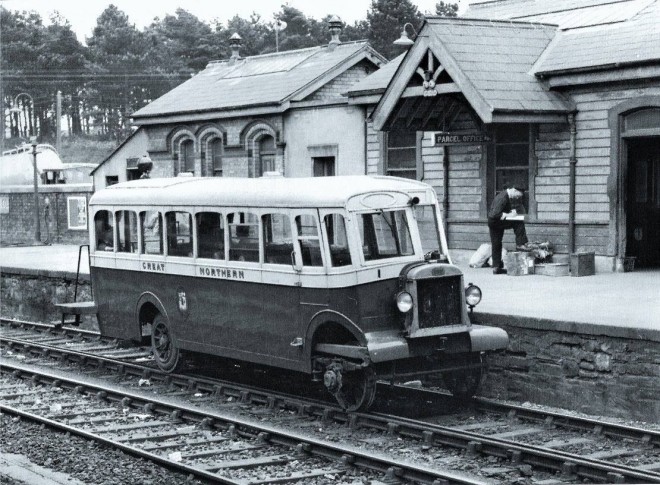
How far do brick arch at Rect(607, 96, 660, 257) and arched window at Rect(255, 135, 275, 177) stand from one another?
31.4ft

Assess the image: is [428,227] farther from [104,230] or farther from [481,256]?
[481,256]

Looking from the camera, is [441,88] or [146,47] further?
[146,47]

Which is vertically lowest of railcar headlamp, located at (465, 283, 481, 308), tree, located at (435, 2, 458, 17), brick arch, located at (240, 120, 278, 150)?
railcar headlamp, located at (465, 283, 481, 308)

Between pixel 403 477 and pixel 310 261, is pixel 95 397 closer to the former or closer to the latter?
pixel 310 261

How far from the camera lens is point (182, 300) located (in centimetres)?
1328

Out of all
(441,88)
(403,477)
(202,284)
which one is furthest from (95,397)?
(441,88)

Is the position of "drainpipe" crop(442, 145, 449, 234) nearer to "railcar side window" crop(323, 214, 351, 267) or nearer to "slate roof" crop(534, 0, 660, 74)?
"slate roof" crop(534, 0, 660, 74)

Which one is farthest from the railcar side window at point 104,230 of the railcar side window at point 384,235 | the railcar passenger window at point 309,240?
the railcar side window at point 384,235

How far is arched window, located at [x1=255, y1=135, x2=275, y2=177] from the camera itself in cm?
2525

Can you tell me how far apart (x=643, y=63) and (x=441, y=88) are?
135 inches

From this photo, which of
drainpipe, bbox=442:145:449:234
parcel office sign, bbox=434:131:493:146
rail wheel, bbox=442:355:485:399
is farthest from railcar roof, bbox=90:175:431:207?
drainpipe, bbox=442:145:449:234

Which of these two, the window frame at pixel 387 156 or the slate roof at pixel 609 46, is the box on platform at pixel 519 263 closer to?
the slate roof at pixel 609 46

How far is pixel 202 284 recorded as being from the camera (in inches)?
507

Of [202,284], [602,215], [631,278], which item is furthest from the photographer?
[602,215]
